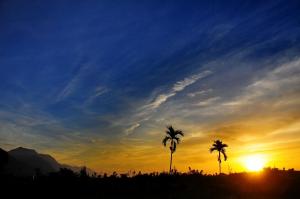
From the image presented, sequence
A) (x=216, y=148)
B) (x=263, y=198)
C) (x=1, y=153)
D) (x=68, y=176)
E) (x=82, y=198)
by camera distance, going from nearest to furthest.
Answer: (x=263, y=198), (x=82, y=198), (x=68, y=176), (x=1, y=153), (x=216, y=148)

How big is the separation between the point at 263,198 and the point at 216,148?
51.3m

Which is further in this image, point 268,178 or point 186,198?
point 268,178

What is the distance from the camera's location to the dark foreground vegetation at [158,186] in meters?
30.5

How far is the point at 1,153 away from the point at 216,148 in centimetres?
4683

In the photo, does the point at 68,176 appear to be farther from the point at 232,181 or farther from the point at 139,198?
the point at 232,181

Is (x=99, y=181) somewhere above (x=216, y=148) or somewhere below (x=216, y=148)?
below

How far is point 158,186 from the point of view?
34375 mm

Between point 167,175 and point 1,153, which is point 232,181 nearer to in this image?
point 167,175

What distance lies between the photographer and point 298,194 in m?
28.6

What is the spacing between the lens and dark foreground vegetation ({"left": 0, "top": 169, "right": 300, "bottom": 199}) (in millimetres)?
30531

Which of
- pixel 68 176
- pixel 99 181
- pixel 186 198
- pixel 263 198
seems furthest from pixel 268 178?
pixel 68 176

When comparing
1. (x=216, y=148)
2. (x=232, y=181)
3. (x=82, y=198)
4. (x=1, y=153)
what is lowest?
(x=82, y=198)

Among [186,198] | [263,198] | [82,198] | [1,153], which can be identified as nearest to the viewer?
[263,198]

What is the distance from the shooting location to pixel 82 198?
107 feet
